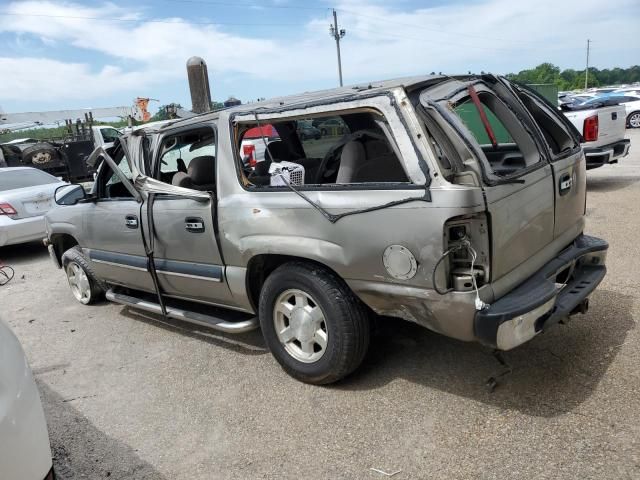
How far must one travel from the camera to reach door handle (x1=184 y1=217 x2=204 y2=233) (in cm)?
381

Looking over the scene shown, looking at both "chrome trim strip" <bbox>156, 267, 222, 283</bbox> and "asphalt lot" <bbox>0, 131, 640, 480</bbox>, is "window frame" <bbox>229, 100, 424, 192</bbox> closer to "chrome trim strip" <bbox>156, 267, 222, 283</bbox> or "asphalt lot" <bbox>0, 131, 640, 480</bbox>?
"chrome trim strip" <bbox>156, 267, 222, 283</bbox>

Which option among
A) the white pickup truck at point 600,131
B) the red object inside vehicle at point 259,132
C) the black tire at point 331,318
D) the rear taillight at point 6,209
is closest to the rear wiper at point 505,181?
the black tire at point 331,318

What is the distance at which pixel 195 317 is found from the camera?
4105mm

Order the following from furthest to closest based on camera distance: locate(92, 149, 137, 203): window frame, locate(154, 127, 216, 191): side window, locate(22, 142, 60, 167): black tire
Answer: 1. locate(22, 142, 60, 167): black tire
2. locate(92, 149, 137, 203): window frame
3. locate(154, 127, 216, 191): side window

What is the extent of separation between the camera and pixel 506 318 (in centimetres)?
268

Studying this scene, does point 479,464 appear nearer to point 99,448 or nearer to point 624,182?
point 99,448

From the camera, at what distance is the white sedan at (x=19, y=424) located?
6.14 feet

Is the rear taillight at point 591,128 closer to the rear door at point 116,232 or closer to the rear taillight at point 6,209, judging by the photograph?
the rear door at point 116,232

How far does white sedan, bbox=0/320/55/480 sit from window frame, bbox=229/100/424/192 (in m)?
1.80

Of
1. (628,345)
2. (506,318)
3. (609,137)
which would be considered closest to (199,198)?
(506,318)

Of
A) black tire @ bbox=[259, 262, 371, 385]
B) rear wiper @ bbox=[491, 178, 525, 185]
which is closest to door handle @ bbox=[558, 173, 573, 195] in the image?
rear wiper @ bbox=[491, 178, 525, 185]

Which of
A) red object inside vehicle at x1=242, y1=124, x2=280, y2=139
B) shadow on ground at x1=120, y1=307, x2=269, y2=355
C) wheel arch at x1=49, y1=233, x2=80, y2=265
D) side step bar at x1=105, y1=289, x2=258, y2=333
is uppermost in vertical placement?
red object inside vehicle at x1=242, y1=124, x2=280, y2=139

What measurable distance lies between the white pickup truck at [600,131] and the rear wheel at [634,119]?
14.6m

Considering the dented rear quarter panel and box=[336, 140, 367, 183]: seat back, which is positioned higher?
box=[336, 140, 367, 183]: seat back
